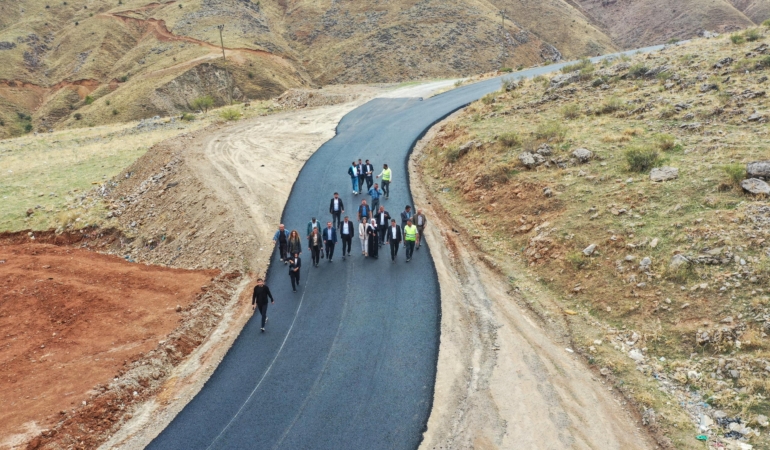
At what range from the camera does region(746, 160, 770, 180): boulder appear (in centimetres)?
1285

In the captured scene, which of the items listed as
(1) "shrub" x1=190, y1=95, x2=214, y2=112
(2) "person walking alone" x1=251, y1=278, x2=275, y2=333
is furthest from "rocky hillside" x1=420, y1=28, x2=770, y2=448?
(1) "shrub" x1=190, y1=95, x2=214, y2=112

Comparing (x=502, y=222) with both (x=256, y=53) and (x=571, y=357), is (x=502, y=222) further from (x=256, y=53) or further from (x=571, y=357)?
(x=256, y=53)

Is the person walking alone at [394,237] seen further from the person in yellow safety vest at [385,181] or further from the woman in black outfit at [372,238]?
the person in yellow safety vest at [385,181]

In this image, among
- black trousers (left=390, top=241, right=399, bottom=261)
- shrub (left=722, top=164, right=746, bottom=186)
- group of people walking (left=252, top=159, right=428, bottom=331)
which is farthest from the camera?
black trousers (left=390, top=241, right=399, bottom=261)

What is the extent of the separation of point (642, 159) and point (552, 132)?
182 inches

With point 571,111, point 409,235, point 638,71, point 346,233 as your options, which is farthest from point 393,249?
point 638,71

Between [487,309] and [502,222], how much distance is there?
476cm

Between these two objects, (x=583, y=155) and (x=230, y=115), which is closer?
(x=583, y=155)

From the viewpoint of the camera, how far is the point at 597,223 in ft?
45.6

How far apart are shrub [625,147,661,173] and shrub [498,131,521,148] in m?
4.90

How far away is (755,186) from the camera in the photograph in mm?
12547

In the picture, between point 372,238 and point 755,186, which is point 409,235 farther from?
point 755,186

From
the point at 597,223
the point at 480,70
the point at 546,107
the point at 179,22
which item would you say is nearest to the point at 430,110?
the point at 546,107

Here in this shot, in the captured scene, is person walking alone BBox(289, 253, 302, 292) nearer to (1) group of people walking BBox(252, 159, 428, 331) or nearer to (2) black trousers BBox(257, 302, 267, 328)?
(1) group of people walking BBox(252, 159, 428, 331)
